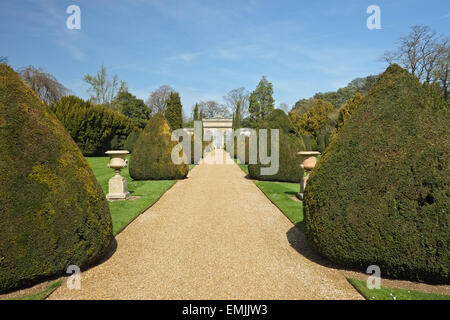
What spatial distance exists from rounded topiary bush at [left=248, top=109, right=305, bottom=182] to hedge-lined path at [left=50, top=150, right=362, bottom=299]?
5759 millimetres

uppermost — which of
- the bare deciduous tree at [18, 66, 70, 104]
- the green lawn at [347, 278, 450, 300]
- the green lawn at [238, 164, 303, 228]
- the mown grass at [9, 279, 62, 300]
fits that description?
the bare deciduous tree at [18, 66, 70, 104]

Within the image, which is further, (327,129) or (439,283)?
(327,129)

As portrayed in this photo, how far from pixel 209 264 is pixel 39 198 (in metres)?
2.72

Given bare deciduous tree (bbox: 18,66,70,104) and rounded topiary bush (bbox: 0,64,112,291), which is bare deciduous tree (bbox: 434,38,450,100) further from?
bare deciduous tree (bbox: 18,66,70,104)

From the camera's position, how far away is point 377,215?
3.73 m

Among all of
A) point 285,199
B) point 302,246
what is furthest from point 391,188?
point 285,199

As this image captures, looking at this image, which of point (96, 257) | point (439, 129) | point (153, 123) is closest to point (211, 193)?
point (153, 123)

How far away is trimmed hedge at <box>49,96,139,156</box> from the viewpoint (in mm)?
25062

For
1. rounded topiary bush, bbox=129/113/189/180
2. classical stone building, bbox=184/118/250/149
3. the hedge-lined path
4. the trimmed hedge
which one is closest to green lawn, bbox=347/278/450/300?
the hedge-lined path

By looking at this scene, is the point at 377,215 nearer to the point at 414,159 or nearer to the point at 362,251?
the point at 362,251

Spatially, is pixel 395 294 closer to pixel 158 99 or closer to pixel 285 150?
pixel 285 150

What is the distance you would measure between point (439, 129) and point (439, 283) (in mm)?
2218
